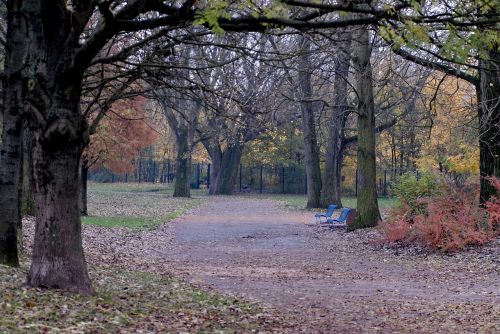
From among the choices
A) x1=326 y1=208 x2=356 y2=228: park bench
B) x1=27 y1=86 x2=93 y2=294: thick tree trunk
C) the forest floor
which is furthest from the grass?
x1=326 y1=208 x2=356 y2=228: park bench

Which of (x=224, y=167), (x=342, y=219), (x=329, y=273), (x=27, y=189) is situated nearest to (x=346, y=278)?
(x=329, y=273)

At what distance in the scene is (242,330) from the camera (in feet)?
26.9

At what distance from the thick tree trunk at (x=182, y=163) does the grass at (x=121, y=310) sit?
37.5m

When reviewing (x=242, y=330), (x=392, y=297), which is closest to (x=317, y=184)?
(x=392, y=297)

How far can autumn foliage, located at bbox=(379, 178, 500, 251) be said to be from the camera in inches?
652

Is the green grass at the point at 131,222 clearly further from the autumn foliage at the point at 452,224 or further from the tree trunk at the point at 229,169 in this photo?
the tree trunk at the point at 229,169

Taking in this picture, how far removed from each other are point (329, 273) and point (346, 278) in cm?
82

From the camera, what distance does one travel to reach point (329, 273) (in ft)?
47.4

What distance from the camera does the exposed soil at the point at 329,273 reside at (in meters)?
9.36

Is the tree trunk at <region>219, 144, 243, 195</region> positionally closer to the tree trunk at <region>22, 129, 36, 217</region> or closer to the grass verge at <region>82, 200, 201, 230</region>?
the grass verge at <region>82, 200, 201, 230</region>

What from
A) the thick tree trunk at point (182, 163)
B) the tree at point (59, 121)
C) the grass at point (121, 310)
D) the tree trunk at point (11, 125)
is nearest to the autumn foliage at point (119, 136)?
the tree trunk at point (11, 125)

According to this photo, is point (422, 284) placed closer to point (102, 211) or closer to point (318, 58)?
point (318, 58)

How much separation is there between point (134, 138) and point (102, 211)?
459cm

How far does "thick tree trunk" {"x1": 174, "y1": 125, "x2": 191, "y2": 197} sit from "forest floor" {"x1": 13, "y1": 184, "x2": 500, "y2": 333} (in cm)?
2429
